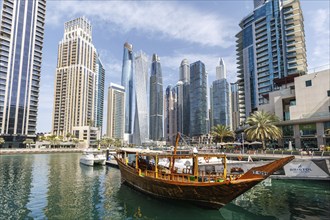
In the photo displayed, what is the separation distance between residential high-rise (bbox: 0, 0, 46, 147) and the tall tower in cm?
3727

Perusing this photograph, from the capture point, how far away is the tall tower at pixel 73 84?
158500mm

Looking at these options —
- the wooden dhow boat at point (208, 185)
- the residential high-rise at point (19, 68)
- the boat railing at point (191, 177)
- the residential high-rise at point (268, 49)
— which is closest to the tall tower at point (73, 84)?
the residential high-rise at point (19, 68)

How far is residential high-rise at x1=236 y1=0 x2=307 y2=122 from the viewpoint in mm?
98500

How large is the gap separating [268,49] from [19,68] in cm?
12461

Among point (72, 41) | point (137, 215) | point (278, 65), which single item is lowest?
point (137, 215)

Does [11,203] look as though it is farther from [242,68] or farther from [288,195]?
[242,68]

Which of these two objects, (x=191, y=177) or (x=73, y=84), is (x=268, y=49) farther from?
(x=73, y=84)

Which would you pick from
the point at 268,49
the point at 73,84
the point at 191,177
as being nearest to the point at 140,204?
the point at 191,177

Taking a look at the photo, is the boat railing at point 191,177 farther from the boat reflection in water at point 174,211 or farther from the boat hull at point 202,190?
the boat reflection in water at point 174,211

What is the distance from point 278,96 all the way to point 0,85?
119784 mm

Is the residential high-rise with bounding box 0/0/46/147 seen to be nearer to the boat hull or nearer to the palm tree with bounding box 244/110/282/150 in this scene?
the palm tree with bounding box 244/110/282/150

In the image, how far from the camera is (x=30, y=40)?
118938mm

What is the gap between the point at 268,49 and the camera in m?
108

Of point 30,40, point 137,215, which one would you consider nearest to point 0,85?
point 30,40
